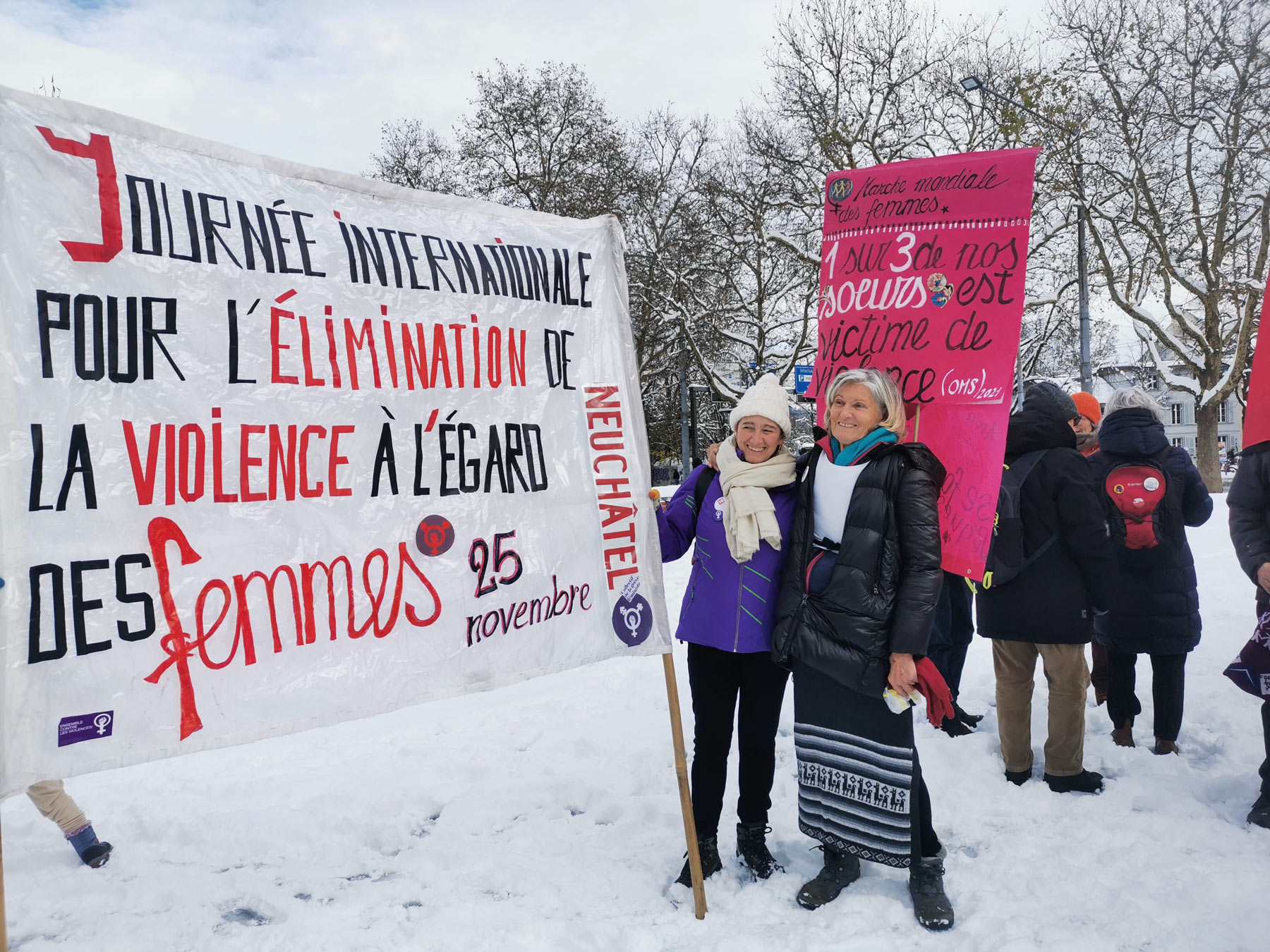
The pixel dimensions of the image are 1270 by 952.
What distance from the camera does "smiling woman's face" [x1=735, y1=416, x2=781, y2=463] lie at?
293 cm

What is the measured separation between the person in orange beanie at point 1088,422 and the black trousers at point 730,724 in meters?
2.38

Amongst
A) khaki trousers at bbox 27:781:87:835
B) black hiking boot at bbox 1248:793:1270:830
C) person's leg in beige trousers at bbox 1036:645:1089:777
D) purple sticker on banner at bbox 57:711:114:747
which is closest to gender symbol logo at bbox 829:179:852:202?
person's leg in beige trousers at bbox 1036:645:1089:777

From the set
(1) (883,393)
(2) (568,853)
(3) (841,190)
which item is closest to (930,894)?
(2) (568,853)

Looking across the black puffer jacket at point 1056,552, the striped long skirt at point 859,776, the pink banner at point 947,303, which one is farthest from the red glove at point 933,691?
the black puffer jacket at point 1056,552

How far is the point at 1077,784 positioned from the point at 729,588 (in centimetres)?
187

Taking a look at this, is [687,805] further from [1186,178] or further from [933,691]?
[1186,178]

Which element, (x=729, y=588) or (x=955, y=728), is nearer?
(x=729, y=588)

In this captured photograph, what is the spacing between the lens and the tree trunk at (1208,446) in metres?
19.2

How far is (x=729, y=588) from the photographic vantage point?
289 centimetres

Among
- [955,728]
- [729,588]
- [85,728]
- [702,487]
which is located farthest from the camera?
[955,728]

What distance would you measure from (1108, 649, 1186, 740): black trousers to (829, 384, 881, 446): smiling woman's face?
2.16 metres

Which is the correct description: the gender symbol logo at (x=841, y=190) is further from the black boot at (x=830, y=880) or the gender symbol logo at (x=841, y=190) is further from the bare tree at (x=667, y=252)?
the bare tree at (x=667, y=252)

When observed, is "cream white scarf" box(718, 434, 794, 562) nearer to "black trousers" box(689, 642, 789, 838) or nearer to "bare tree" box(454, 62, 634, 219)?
"black trousers" box(689, 642, 789, 838)

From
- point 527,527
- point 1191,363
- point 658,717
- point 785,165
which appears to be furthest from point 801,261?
point 527,527
